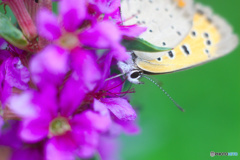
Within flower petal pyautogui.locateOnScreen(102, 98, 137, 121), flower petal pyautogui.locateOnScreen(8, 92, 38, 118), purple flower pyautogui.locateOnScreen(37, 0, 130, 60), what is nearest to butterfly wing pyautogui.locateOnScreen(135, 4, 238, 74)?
flower petal pyautogui.locateOnScreen(102, 98, 137, 121)

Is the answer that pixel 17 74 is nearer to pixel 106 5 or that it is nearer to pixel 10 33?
pixel 10 33

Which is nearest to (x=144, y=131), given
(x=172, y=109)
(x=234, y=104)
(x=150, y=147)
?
(x=150, y=147)

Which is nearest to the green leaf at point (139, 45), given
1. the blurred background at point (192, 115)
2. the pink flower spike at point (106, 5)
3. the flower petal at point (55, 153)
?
the pink flower spike at point (106, 5)

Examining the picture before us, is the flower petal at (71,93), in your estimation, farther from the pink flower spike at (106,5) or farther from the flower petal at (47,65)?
the pink flower spike at (106,5)

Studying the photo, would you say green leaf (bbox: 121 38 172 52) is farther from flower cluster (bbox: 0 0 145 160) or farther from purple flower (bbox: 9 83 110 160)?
purple flower (bbox: 9 83 110 160)

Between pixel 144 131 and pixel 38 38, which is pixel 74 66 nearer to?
pixel 38 38

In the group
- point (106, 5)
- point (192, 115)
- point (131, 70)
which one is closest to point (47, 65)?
point (106, 5)
